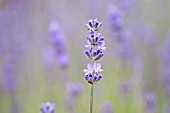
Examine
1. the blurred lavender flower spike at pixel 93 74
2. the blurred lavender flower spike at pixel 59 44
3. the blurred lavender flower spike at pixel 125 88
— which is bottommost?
the blurred lavender flower spike at pixel 93 74

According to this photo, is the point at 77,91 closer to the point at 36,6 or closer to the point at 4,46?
the point at 4,46

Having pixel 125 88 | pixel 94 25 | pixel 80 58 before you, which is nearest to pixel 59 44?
pixel 125 88

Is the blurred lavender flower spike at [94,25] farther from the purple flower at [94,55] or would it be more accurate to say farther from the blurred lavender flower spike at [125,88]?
the blurred lavender flower spike at [125,88]

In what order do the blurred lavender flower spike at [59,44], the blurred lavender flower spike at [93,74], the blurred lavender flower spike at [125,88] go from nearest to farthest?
the blurred lavender flower spike at [93,74]
the blurred lavender flower spike at [59,44]
the blurred lavender flower spike at [125,88]

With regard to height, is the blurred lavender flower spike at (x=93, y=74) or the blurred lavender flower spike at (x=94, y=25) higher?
the blurred lavender flower spike at (x=94, y=25)

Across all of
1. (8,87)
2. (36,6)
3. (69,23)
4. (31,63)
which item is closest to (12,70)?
(8,87)

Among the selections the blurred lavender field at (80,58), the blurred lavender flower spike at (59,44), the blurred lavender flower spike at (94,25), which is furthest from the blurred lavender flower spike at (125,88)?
the blurred lavender flower spike at (94,25)

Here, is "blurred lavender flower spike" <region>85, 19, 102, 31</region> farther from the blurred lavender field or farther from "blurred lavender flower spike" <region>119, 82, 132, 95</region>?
"blurred lavender flower spike" <region>119, 82, 132, 95</region>
